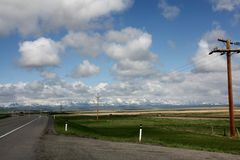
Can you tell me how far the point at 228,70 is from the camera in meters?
34.6

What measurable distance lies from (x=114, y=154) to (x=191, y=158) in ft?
10.5

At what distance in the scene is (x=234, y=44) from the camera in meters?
35.4

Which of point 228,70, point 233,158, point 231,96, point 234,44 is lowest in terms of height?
point 233,158

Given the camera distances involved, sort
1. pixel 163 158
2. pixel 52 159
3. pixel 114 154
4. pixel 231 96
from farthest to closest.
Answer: pixel 231 96, pixel 114 154, pixel 163 158, pixel 52 159

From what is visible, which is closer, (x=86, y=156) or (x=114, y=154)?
(x=86, y=156)

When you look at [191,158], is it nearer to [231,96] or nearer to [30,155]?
[30,155]

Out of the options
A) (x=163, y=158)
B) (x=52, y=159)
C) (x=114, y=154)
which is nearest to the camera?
(x=52, y=159)

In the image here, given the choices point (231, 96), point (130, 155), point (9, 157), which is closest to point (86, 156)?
point (130, 155)

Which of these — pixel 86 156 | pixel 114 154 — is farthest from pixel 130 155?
pixel 86 156

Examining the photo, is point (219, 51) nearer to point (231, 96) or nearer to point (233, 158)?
point (231, 96)

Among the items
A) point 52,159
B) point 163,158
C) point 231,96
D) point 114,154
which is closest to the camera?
point 52,159

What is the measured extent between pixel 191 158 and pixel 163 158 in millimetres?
1211

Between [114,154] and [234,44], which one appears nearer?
[114,154]

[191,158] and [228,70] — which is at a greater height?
[228,70]
